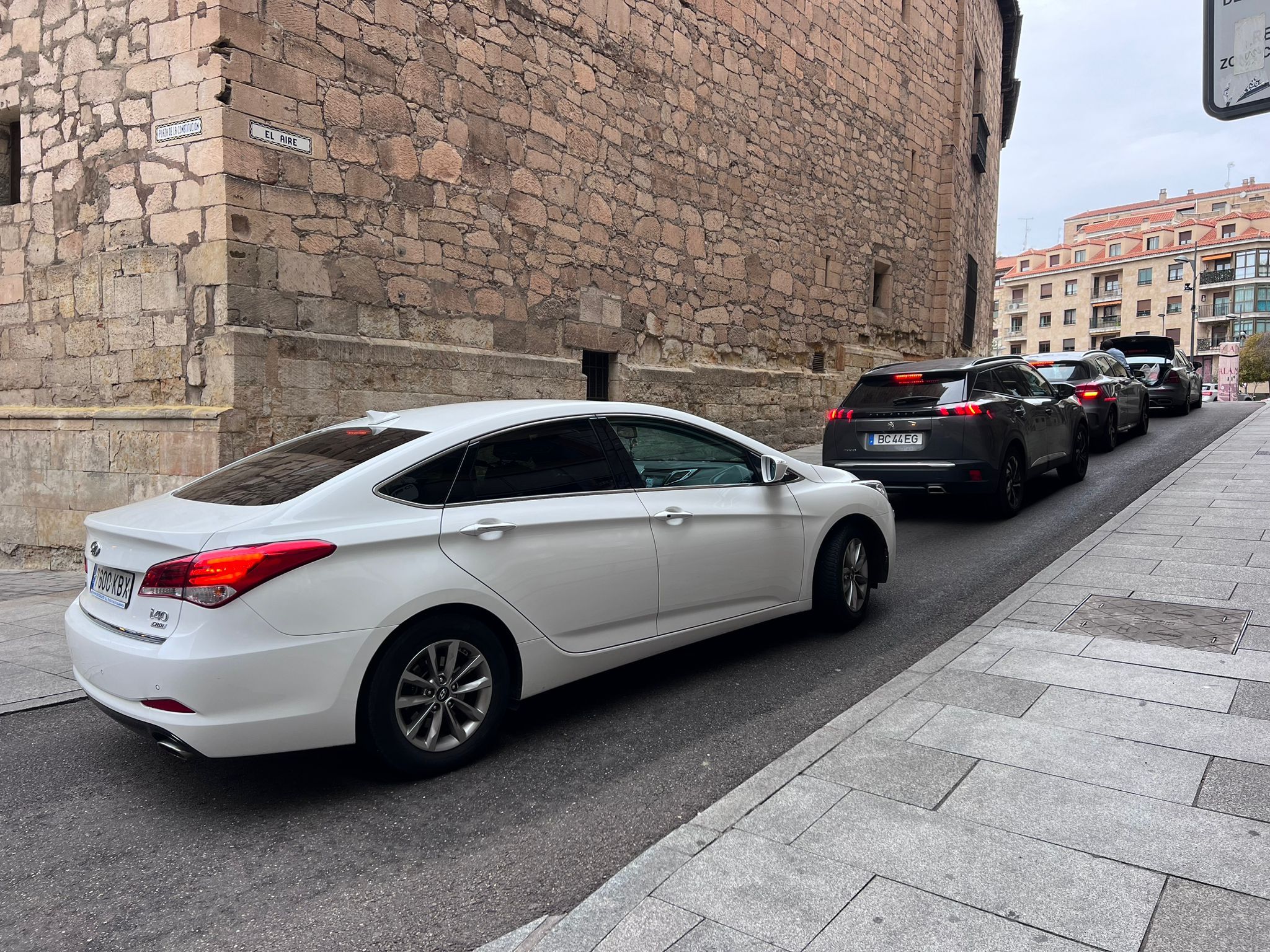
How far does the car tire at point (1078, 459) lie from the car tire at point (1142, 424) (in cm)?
540

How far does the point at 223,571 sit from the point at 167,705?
0.49 m

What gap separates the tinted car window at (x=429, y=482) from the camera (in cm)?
344

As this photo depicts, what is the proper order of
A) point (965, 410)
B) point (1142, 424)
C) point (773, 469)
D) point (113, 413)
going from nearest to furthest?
point (773, 469) < point (965, 410) < point (113, 413) < point (1142, 424)

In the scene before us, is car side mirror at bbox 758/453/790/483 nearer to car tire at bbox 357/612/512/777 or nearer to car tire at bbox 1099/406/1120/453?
Result: car tire at bbox 357/612/512/777

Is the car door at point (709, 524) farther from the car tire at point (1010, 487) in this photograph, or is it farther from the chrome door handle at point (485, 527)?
the car tire at point (1010, 487)

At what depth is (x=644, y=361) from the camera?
40.7ft

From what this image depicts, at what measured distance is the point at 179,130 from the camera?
781cm

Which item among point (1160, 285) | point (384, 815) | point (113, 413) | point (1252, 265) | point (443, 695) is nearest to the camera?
point (384, 815)

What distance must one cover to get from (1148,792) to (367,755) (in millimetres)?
2695

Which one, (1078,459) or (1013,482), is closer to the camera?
(1013,482)

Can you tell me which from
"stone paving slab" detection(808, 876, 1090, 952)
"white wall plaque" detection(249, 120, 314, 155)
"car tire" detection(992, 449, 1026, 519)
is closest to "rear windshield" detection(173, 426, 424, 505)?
"stone paving slab" detection(808, 876, 1090, 952)

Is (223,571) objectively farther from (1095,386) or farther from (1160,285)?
(1160,285)

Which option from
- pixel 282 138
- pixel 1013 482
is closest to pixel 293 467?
pixel 282 138

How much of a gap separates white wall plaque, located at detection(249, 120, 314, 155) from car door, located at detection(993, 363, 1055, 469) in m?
6.83
